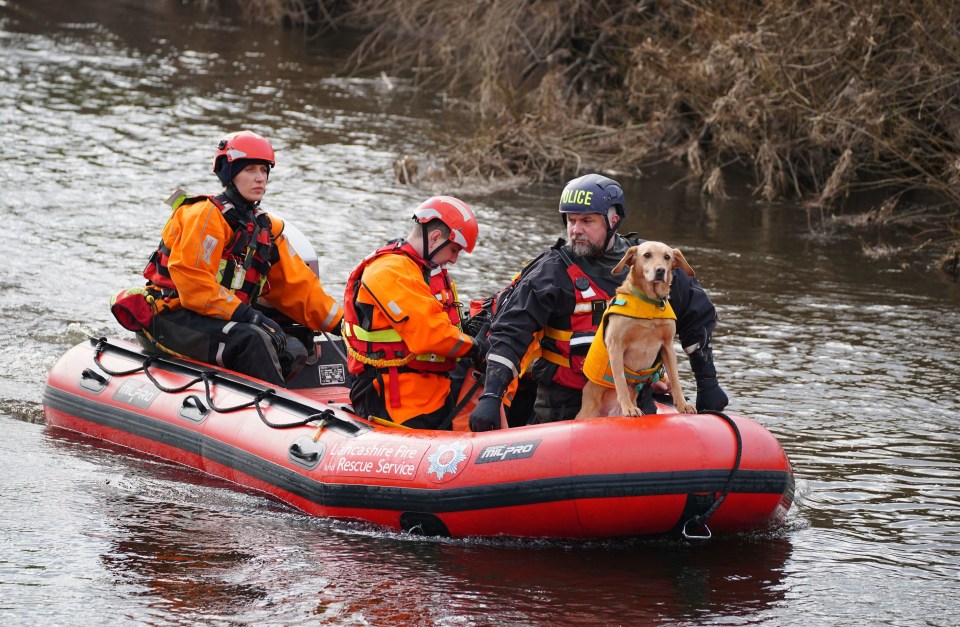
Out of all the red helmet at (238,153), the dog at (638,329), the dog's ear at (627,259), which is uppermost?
the red helmet at (238,153)

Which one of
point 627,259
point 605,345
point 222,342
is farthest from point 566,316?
point 222,342

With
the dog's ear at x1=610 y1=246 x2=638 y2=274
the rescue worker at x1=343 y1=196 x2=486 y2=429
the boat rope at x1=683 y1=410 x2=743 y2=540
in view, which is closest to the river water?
the boat rope at x1=683 y1=410 x2=743 y2=540

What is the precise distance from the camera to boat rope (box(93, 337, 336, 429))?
629 centimetres

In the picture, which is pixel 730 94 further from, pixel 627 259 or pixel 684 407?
pixel 627 259

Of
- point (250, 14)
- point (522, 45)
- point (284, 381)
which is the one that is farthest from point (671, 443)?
point (250, 14)

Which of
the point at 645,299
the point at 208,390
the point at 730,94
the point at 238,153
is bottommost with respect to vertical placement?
the point at 208,390

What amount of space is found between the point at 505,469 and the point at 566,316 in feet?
2.35

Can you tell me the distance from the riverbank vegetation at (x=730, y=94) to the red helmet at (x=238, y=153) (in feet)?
21.1

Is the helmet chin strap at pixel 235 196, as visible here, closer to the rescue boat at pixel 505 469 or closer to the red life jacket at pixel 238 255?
the red life jacket at pixel 238 255

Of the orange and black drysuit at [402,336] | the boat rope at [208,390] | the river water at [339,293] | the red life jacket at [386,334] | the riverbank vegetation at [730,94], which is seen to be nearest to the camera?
the river water at [339,293]

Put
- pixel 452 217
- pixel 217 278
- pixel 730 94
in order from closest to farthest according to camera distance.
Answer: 1. pixel 452 217
2. pixel 217 278
3. pixel 730 94

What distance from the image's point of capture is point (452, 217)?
5.92 metres

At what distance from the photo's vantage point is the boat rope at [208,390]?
20.6 feet

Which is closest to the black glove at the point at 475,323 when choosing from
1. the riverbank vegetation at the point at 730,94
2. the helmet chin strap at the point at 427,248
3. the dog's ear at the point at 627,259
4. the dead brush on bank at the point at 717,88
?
the helmet chin strap at the point at 427,248
